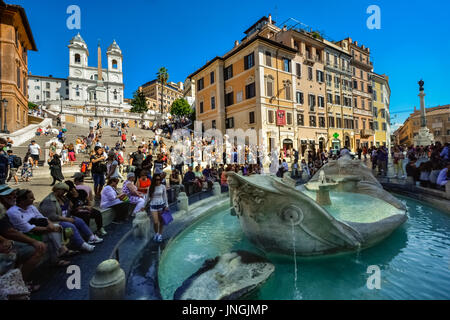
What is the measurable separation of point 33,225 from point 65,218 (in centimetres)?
67

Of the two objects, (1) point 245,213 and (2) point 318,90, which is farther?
(2) point 318,90

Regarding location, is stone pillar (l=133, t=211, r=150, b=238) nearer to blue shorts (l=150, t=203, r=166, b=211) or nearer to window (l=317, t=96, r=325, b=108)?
blue shorts (l=150, t=203, r=166, b=211)

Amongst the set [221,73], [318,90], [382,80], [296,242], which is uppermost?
[382,80]

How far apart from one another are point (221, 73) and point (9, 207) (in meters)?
30.2

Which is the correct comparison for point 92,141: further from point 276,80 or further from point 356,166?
point 276,80

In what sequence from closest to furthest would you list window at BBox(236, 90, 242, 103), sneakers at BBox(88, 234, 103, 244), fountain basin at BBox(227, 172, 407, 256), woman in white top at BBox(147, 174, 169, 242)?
Answer: fountain basin at BBox(227, 172, 407, 256), sneakers at BBox(88, 234, 103, 244), woman in white top at BBox(147, 174, 169, 242), window at BBox(236, 90, 242, 103)

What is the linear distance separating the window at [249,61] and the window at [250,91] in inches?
88.2

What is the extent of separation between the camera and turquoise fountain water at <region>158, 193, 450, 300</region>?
10.3 ft

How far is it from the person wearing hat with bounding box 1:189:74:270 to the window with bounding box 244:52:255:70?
87.1 ft

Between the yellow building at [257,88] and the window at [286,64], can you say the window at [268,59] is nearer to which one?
the yellow building at [257,88]

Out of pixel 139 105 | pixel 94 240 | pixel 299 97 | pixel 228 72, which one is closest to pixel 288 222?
pixel 94 240

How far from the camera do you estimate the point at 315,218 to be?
3.82 metres

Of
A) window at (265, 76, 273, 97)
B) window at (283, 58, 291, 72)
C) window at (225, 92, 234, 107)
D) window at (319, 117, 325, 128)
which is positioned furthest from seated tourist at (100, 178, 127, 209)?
window at (319, 117, 325, 128)

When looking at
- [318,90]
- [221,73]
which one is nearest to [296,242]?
[221,73]
